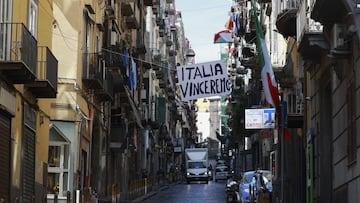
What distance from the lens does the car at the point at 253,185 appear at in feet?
105

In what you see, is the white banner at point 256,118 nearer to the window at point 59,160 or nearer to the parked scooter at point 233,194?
the parked scooter at point 233,194

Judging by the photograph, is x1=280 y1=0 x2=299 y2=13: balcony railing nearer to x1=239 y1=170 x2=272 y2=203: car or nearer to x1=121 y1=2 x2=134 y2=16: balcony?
x1=239 y1=170 x2=272 y2=203: car

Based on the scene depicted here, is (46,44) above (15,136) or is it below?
above

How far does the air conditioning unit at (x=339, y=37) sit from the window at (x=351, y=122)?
0.91 metres

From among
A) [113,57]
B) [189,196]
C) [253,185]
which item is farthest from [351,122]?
[189,196]

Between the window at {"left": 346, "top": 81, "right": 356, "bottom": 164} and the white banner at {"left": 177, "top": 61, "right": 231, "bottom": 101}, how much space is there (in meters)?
5.82

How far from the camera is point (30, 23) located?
79.9ft

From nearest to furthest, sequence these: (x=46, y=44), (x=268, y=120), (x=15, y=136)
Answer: (x=15, y=136)
(x=46, y=44)
(x=268, y=120)

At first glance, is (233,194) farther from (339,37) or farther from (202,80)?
(339,37)

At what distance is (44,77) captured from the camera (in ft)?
81.8

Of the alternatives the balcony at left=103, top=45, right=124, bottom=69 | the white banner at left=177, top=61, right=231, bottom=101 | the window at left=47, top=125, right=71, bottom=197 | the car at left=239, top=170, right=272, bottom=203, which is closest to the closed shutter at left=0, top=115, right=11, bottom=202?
the white banner at left=177, top=61, right=231, bottom=101

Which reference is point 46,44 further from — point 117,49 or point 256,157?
point 256,157

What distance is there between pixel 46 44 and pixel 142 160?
A: 39.6m

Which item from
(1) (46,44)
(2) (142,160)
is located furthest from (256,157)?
(1) (46,44)
